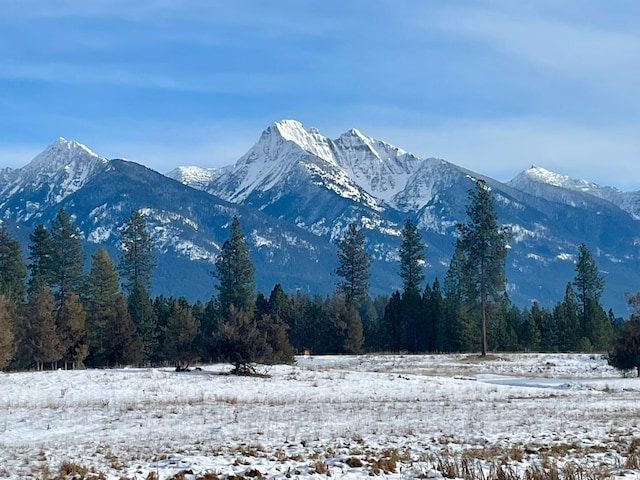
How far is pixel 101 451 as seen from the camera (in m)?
17.5

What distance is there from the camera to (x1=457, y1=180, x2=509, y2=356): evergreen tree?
65875mm

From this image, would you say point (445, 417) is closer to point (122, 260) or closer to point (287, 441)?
point (287, 441)

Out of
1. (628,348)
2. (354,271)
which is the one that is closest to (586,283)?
(354,271)

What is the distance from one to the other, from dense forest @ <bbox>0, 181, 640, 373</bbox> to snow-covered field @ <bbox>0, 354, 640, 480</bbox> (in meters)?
6.09

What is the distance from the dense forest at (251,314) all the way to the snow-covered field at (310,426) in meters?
6.09

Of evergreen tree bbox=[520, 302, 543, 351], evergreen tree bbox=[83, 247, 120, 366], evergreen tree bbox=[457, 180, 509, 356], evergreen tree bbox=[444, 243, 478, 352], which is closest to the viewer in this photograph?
evergreen tree bbox=[457, 180, 509, 356]

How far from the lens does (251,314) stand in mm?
79188

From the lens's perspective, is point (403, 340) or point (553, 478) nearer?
point (553, 478)

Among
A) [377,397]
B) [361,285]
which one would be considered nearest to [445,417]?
[377,397]

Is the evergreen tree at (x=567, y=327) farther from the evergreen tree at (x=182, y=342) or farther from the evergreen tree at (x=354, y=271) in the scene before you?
the evergreen tree at (x=182, y=342)

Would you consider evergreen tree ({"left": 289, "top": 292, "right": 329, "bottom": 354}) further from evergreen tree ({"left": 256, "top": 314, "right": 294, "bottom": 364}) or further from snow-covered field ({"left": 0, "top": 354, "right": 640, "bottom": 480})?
snow-covered field ({"left": 0, "top": 354, "right": 640, "bottom": 480})

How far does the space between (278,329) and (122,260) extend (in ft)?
167

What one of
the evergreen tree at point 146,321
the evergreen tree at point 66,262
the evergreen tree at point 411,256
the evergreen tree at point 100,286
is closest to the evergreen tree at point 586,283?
the evergreen tree at point 411,256

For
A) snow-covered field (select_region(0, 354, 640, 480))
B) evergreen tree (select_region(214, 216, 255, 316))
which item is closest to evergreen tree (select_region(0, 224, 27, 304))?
evergreen tree (select_region(214, 216, 255, 316))
